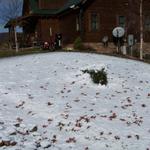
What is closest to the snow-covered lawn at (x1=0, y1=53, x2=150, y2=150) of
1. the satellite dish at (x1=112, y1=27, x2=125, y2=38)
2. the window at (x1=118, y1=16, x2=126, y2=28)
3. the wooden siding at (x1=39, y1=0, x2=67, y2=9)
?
the satellite dish at (x1=112, y1=27, x2=125, y2=38)

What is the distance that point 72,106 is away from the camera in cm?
1681

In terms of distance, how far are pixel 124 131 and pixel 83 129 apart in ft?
3.91

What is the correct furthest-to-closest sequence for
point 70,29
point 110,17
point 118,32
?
point 70,29 → point 110,17 → point 118,32

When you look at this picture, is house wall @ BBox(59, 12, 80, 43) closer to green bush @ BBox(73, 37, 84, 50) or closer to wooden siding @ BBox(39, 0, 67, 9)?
green bush @ BBox(73, 37, 84, 50)

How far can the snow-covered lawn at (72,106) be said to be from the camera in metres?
13.2

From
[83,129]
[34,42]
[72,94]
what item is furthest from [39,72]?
[34,42]

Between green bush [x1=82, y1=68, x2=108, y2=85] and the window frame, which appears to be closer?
green bush [x1=82, y1=68, x2=108, y2=85]

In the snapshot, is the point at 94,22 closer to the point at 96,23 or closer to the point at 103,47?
the point at 96,23

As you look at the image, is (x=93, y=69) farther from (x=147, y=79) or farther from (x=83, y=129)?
(x=83, y=129)

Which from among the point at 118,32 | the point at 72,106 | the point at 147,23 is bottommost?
the point at 72,106

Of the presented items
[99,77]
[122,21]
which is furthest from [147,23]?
[99,77]

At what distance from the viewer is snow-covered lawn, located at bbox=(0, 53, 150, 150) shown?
1321 cm

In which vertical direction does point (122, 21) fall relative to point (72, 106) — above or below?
above

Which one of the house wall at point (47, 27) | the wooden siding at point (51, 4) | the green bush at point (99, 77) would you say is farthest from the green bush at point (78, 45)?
the green bush at point (99, 77)
